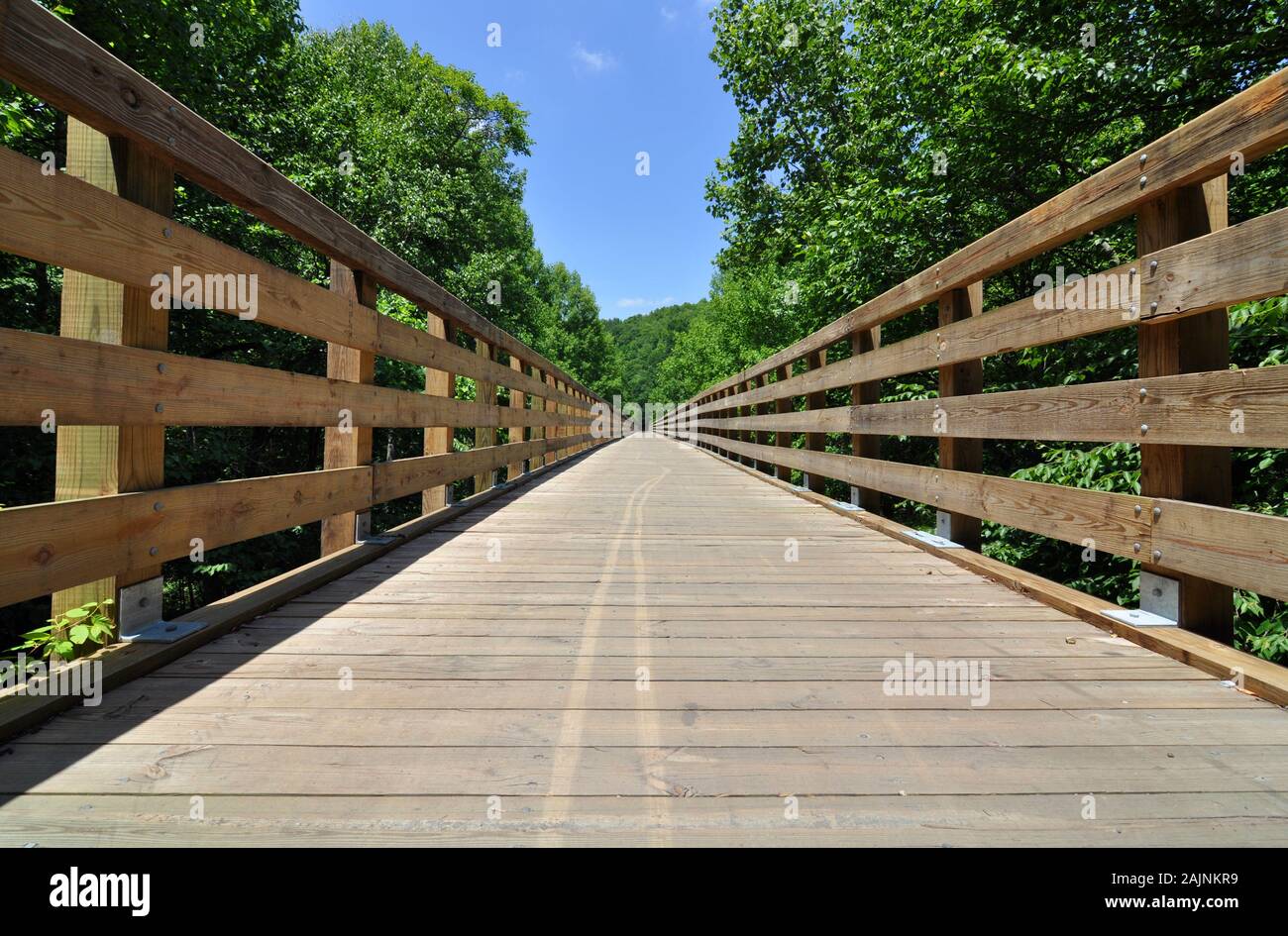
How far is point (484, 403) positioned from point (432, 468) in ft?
4.78

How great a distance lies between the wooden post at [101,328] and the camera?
1854 mm

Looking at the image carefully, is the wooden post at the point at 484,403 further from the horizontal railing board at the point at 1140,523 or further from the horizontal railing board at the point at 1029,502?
the horizontal railing board at the point at 1140,523

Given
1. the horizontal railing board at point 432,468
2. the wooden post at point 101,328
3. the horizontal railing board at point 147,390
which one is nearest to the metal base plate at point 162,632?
the wooden post at point 101,328

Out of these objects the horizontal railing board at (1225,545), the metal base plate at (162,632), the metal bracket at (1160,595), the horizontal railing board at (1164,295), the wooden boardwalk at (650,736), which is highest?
the horizontal railing board at (1164,295)

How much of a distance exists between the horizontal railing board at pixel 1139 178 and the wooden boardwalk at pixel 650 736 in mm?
1459

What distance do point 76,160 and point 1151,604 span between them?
3.61 metres

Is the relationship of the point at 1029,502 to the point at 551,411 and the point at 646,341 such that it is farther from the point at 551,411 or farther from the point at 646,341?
the point at 646,341

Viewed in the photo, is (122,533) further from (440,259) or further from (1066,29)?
(440,259)

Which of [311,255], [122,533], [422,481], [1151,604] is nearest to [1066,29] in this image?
[1151,604]

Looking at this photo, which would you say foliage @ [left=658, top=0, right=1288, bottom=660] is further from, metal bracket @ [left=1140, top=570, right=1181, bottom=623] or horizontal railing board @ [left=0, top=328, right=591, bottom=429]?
horizontal railing board @ [left=0, top=328, right=591, bottom=429]

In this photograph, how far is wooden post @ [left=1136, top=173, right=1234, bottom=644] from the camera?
6.67 feet

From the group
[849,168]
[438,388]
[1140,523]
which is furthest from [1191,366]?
[849,168]

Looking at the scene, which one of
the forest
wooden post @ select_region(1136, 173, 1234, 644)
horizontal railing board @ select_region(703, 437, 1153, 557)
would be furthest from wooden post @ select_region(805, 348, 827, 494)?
wooden post @ select_region(1136, 173, 1234, 644)

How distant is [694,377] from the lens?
3869 cm
